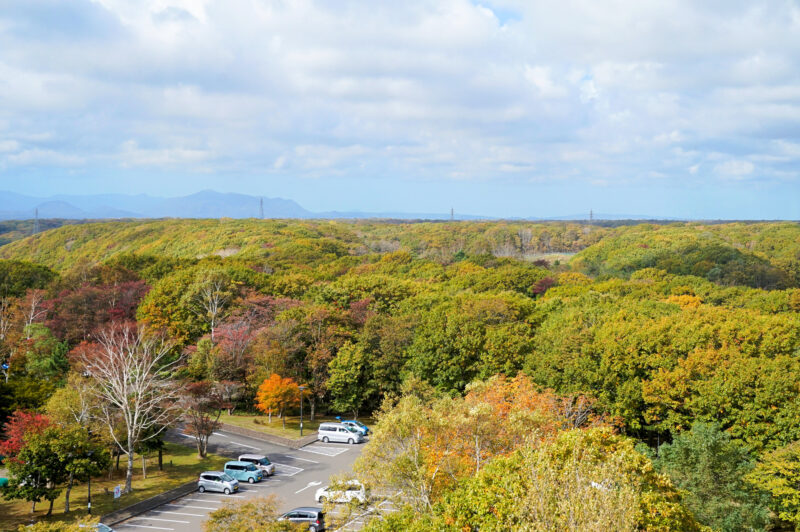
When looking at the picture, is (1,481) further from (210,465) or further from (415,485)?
(415,485)

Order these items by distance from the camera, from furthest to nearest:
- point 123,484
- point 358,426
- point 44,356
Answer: point 44,356, point 358,426, point 123,484

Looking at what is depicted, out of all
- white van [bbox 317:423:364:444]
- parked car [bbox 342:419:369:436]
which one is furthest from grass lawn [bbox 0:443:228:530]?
parked car [bbox 342:419:369:436]

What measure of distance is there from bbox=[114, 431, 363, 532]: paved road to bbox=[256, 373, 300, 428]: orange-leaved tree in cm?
254

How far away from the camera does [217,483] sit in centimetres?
2784

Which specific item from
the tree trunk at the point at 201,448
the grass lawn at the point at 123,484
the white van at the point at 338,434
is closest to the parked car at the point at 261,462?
the grass lawn at the point at 123,484

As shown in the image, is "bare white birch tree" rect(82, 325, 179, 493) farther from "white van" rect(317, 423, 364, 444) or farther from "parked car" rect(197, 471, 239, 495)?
"white van" rect(317, 423, 364, 444)

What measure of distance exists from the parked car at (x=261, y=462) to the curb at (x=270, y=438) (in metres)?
4.33

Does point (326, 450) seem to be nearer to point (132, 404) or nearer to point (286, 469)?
point (286, 469)

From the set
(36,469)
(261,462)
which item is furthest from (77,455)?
(261,462)

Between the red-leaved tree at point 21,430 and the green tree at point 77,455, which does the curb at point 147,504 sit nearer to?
the green tree at point 77,455

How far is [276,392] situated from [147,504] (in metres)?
11.3

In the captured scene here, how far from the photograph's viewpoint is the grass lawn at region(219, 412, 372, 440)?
37375 millimetres

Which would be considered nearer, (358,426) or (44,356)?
(358,426)

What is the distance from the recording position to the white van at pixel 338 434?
118 feet
